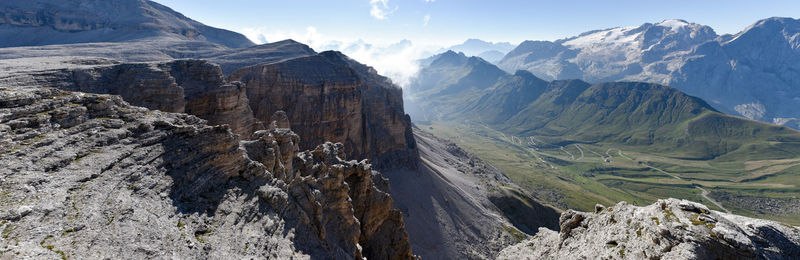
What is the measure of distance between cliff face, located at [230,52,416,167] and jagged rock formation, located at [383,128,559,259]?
44.1 ft

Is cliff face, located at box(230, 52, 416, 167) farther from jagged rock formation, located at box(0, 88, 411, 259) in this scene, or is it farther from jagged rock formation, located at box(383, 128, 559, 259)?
jagged rock formation, located at box(0, 88, 411, 259)

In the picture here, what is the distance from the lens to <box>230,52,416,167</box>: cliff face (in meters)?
102

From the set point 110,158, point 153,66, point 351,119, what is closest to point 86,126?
point 110,158

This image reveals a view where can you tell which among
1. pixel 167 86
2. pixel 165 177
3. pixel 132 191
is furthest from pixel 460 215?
pixel 132 191

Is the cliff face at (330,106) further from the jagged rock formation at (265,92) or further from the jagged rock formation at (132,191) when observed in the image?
the jagged rock formation at (132,191)

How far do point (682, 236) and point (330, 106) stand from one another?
98.4 metres

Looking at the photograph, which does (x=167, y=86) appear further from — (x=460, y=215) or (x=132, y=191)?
(x=460, y=215)

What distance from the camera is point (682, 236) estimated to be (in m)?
26.0

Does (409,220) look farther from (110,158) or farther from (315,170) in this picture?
(110,158)

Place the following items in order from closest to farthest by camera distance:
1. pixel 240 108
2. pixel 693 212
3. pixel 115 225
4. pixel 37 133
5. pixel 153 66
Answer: pixel 115 225 < pixel 37 133 < pixel 693 212 < pixel 153 66 < pixel 240 108

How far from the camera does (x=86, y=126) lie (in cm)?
2586

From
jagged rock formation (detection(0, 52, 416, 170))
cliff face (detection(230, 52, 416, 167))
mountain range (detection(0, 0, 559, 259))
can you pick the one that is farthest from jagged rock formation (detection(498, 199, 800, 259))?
cliff face (detection(230, 52, 416, 167))

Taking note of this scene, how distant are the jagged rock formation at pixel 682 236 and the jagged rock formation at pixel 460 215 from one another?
58.4 meters

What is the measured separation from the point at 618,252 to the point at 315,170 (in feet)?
133
